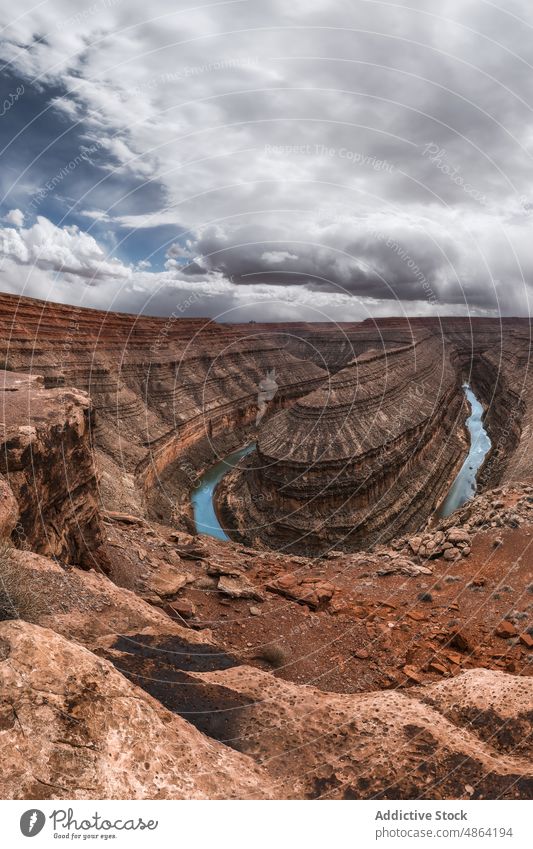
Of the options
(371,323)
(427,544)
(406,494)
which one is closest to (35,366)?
(406,494)

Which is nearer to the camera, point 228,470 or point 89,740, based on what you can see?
point 89,740

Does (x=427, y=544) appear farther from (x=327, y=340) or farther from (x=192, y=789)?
(x=327, y=340)

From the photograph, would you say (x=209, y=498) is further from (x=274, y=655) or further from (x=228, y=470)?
(x=274, y=655)

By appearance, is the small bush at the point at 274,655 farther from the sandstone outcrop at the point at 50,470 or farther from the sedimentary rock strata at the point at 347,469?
the sedimentary rock strata at the point at 347,469

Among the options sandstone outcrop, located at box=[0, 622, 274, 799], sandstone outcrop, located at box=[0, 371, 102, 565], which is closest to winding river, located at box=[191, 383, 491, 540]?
sandstone outcrop, located at box=[0, 371, 102, 565]

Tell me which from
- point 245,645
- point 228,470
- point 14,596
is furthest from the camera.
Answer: point 228,470
